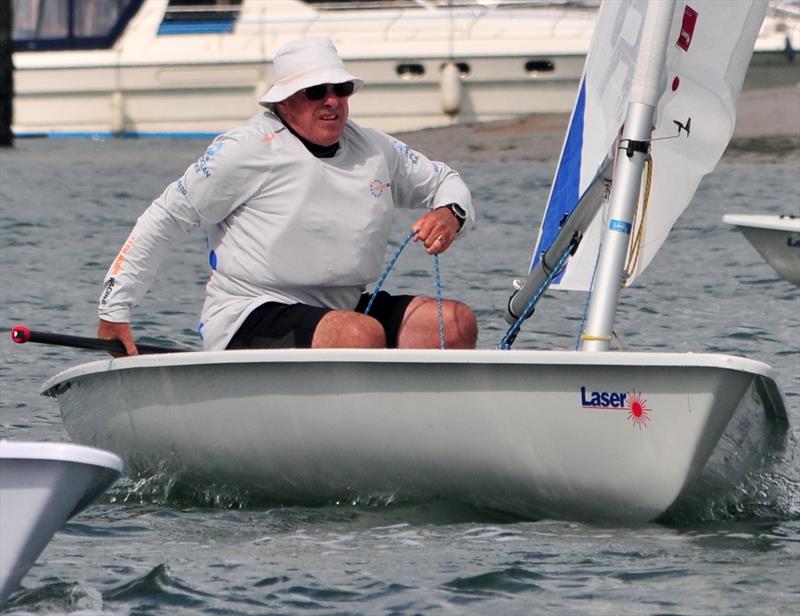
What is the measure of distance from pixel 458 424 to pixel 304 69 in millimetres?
1129

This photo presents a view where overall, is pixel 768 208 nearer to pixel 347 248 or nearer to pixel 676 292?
pixel 676 292

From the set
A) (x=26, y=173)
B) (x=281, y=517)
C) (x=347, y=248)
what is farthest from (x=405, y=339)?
(x=26, y=173)

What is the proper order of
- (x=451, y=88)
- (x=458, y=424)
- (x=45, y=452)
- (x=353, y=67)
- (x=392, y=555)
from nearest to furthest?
(x=45, y=452) < (x=392, y=555) < (x=458, y=424) < (x=451, y=88) < (x=353, y=67)

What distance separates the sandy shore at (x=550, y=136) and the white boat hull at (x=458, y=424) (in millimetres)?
13621

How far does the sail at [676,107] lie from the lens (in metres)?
5.22

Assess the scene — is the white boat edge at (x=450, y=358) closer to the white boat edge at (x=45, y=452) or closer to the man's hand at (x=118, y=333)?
the man's hand at (x=118, y=333)

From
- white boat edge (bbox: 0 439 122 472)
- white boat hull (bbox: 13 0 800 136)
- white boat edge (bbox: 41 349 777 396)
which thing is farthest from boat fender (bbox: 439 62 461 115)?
white boat edge (bbox: 0 439 122 472)

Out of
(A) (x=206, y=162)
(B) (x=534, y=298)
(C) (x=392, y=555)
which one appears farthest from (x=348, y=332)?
(B) (x=534, y=298)

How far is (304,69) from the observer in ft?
16.4

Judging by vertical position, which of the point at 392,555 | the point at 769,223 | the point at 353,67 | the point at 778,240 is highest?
the point at 353,67

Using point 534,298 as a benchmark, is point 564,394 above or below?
below

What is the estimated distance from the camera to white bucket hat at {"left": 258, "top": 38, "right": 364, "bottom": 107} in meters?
4.97

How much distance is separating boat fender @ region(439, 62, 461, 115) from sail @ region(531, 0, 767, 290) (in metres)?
15.4

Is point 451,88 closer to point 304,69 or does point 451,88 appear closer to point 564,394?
point 304,69
